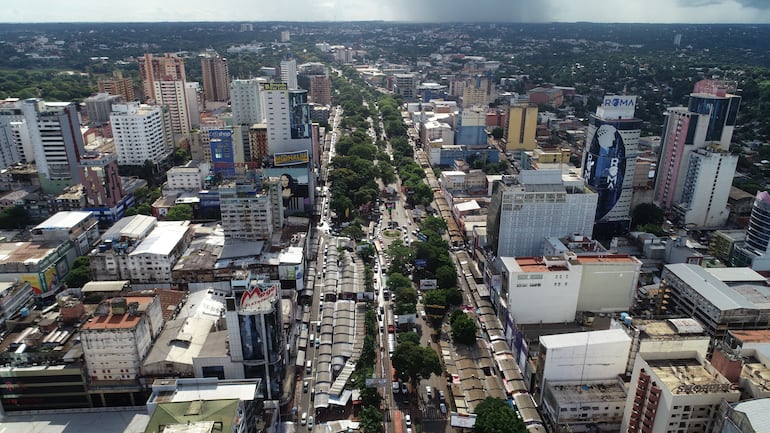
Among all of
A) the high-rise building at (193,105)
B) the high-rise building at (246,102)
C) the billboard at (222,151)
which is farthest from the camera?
the high-rise building at (193,105)

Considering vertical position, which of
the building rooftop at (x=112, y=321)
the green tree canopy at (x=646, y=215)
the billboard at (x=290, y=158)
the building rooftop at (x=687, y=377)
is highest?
the billboard at (x=290, y=158)

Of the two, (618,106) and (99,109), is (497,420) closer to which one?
(618,106)

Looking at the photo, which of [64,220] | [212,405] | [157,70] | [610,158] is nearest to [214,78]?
[157,70]

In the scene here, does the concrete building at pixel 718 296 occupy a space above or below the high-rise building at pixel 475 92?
below

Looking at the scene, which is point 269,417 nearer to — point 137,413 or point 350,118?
point 137,413

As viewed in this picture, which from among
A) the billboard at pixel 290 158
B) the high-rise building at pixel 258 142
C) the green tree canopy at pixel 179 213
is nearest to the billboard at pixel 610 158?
the billboard at pixel 290 158

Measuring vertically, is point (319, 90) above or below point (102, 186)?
above

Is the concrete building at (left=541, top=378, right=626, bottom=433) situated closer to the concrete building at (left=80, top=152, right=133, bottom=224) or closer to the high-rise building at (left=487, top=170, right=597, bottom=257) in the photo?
the high-rise building at (left=487, top=170, right=597, bottom=257)

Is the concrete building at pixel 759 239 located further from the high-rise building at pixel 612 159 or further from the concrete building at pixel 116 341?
the concrete building at pixel 116 341
